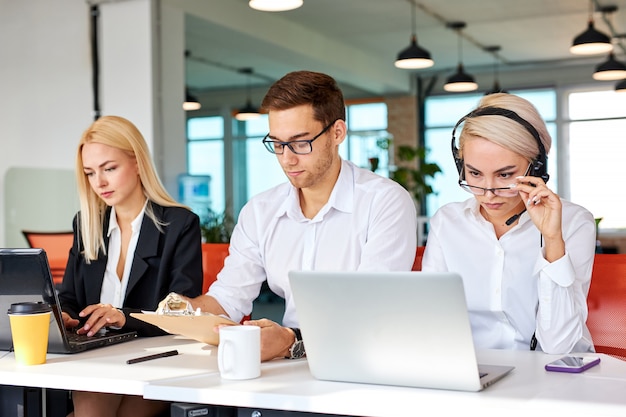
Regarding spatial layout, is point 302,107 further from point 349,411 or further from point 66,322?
point 349,411

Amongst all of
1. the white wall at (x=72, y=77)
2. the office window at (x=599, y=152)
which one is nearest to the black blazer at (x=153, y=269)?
the white wall at (x=72, y=77)

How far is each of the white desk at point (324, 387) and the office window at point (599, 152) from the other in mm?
11380

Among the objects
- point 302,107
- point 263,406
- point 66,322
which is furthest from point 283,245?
point 263,406

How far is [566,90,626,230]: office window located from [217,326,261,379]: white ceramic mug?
11.6m

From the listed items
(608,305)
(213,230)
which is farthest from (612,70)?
(608,305)

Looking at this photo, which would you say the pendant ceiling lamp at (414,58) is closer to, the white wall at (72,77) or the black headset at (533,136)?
the white wall at (72,77)

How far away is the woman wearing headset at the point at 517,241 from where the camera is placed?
2.07 meters

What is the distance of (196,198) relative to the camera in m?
7.42

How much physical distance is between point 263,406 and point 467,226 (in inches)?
39.3

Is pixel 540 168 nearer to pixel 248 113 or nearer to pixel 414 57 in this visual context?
pixel 414 57

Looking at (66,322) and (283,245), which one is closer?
(66,322)

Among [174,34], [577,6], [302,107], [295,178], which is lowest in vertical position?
[295,178]

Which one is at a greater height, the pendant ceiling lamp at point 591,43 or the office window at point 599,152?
the pendant ceiling lamp at point 591,43

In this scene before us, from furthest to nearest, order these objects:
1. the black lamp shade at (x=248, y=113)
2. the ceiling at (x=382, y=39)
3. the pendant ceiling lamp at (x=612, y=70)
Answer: the black lamp shade at (x=248, y=113) < the pendant ceiling lamp at (x=612, y=70) < the ceiling at (x=382, y=39)
